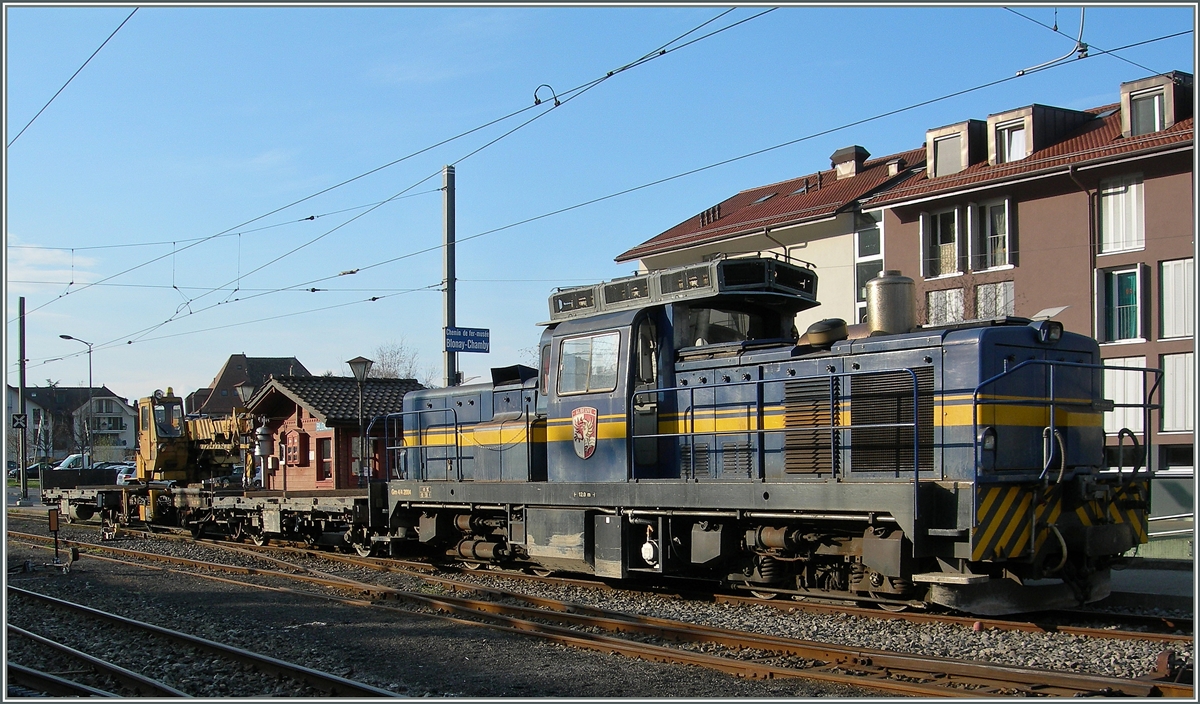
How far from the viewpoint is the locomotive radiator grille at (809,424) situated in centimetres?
1012

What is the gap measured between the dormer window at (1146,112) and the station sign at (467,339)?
20.2 metres

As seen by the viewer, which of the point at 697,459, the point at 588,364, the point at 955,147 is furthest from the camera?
the point at 955,147

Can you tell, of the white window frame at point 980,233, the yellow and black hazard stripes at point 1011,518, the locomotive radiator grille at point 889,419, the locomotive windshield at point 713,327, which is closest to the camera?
the yellow and black hazard stripes at point 1011,518

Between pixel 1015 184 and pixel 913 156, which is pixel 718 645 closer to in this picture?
pixel 1015 184

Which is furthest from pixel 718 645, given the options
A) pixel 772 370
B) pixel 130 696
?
pixel 130 696

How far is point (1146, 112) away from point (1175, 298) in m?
5.47

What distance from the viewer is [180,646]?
9.58 meters

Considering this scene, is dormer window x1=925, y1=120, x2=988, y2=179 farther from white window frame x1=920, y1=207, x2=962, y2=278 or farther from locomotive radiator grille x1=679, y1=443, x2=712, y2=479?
locomotive radiator grille x1=679, y1=443, x2=712, y2=479

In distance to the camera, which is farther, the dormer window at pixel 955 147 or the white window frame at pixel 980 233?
the dormer window at pixel 955 147

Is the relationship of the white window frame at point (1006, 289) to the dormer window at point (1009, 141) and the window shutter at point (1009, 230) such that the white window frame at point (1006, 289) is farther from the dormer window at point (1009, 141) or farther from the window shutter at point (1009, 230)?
the dormer window at point (1009, 141)

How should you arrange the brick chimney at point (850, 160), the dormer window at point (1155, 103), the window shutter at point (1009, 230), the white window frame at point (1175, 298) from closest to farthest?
the white window frame at point (1175, 298)
the dormer window at point (1155, 103)
the window shutter at point (1009, 230)
the brick chimney at point (850, 160)

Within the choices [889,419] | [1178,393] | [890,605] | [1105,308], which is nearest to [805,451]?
[889,419]

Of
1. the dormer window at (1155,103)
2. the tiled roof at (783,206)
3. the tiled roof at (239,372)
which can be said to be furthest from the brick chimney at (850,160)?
the tiled roof at (239,372)

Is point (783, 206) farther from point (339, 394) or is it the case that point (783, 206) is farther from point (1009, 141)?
point (339, 394)
